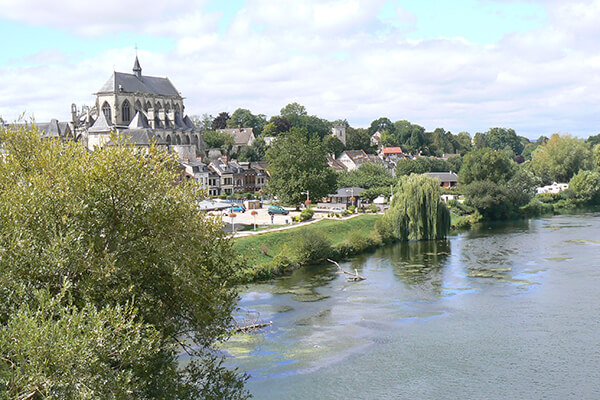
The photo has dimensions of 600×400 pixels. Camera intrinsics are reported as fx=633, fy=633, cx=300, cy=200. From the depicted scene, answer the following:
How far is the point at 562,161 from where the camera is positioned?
9525cm

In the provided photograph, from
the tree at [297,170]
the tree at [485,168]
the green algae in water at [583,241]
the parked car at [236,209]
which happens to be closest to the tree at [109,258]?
the green algae in water at [583,241]

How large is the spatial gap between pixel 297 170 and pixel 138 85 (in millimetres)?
44298

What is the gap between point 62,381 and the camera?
1195 cm

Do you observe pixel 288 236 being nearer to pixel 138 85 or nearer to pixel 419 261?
pixel 419 261

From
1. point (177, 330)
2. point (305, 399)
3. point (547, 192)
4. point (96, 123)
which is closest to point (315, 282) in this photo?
point (305, 399)

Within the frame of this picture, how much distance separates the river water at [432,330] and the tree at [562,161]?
52.5m

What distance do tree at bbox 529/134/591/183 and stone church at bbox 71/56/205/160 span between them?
2052 inches

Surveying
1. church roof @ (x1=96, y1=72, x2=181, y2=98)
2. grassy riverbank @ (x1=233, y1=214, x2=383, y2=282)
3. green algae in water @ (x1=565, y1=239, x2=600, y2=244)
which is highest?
church roof @ (x1=96, y1=72, x2=181, y2=98)

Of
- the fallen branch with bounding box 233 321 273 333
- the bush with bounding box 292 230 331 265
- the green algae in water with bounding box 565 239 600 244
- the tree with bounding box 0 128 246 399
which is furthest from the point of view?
the green algae in water with bounding box 565 239 600 244

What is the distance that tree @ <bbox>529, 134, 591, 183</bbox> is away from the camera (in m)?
94.0

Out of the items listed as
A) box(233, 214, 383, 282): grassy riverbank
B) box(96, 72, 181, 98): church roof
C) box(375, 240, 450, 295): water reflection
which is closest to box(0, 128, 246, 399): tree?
box(375, 240, 450, 295): water reflection

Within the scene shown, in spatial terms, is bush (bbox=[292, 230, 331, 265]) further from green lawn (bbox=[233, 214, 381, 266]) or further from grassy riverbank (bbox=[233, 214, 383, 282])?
green lawn (bbox=[233, 214, 381, 266])

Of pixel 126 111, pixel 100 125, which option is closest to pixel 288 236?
pixel 100 125

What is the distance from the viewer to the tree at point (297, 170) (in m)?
63.8
